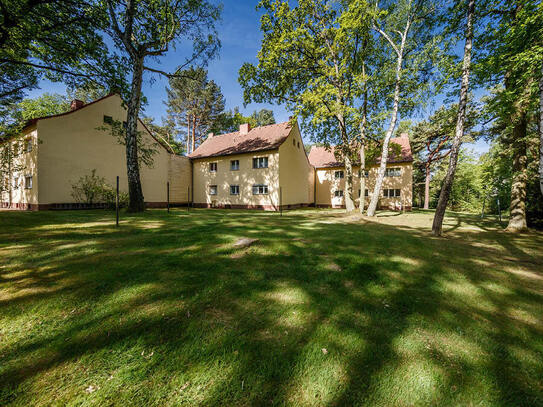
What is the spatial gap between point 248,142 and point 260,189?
552 cm

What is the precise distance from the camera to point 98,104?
613 inches

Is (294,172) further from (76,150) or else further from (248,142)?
(76,150)

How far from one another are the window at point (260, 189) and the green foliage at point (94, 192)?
10.3 m

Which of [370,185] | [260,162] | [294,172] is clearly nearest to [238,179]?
[260,162]

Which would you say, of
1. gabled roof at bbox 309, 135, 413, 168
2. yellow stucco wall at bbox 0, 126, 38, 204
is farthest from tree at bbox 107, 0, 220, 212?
gabled roof at bbox 309, 135, 413, 168

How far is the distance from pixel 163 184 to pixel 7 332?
19.7m

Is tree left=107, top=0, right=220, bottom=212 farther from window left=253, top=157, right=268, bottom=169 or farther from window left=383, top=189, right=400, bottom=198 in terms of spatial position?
window left=383, top=189, right=400, bottom=198

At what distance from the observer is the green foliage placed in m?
14.0

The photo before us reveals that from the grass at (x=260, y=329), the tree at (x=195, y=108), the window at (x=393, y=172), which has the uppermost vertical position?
the tree at (x=195, y=108)

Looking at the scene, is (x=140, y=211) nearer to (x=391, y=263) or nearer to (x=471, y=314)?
(x=391, y=263)

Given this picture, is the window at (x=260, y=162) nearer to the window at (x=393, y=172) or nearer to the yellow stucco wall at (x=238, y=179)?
the yellow stucco wall at (x=238, y=179)

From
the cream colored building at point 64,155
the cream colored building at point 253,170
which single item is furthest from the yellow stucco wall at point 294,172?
the cream colored building at point 64,155

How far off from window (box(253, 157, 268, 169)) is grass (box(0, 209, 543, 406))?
50.7 feet

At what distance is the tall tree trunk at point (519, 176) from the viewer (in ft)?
31.3
